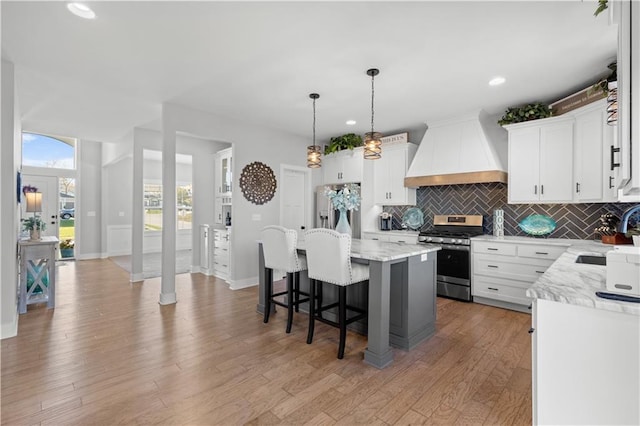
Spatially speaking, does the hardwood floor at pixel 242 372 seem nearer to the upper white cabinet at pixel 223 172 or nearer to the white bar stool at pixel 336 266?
the white bar stool at pixel 336 266

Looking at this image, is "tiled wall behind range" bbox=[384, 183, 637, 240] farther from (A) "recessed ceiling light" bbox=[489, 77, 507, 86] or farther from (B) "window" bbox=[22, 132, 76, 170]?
(B) "window" bbox=[22, 132, 76, 170]

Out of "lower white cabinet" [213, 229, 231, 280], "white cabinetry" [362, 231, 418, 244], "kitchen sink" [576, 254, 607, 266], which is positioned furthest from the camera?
"lower white cabinet" [213, 229, 231, 280]

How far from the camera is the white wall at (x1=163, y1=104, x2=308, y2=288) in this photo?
457 cm

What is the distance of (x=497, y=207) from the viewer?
15.0 ft

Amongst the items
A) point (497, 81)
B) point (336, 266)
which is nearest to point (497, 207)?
point (497, 81)

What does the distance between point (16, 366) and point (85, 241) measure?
6240mm

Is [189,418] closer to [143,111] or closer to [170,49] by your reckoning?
[170,49]

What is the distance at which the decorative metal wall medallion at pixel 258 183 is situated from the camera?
16.6 feet

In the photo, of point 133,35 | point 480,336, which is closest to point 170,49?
point 133,35

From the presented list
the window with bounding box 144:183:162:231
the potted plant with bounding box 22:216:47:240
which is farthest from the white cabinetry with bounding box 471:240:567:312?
the window with bounding box 144:183:162:231

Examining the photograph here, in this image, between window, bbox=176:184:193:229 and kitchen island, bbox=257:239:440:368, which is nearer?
kitchen island, bbox=257:239:440:368

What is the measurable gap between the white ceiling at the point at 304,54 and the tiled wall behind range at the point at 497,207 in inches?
48.7

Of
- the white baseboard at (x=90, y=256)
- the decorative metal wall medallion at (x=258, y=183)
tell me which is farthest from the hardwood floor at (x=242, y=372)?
the white baseboard at (x=90, y=256)

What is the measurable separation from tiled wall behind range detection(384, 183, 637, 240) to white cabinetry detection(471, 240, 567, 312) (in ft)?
2.17
